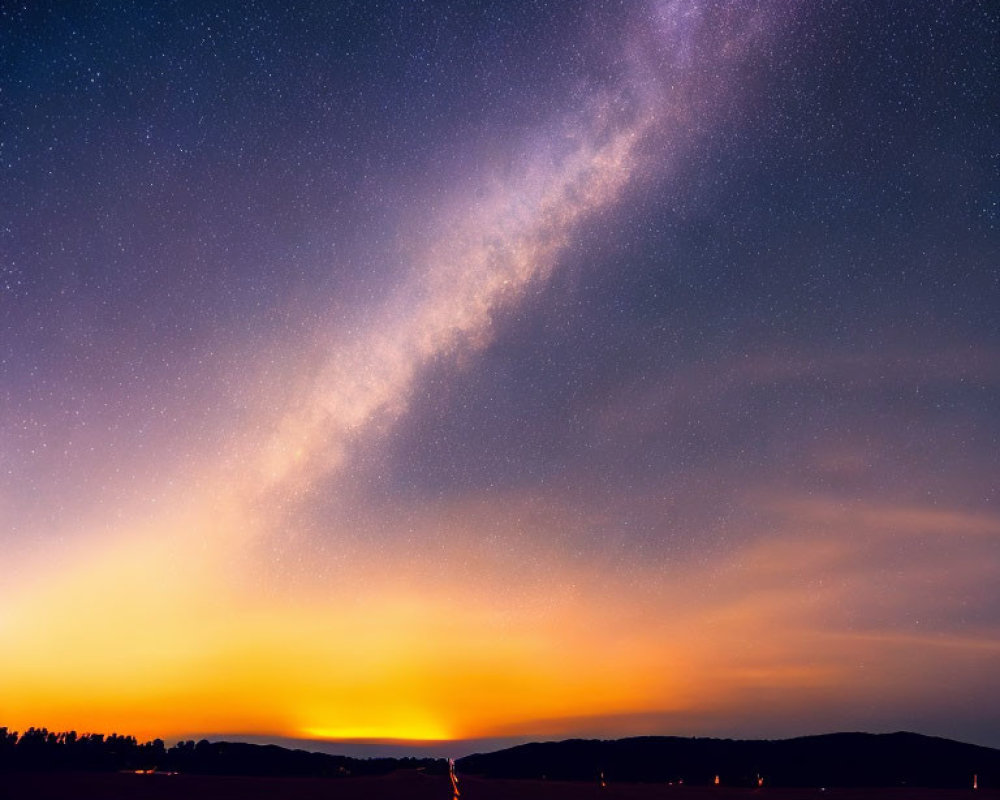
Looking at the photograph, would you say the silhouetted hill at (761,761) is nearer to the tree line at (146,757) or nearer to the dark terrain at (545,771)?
the dark terrain at (545,771)

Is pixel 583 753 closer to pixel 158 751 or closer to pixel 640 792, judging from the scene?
pixel 158 751

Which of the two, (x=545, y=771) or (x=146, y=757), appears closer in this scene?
(x=146, y=757)

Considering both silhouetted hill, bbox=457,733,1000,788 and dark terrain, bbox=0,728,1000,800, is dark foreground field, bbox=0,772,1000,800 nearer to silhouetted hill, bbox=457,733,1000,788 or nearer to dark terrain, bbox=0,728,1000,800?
dark terrain, bbox=0,728,1000,800

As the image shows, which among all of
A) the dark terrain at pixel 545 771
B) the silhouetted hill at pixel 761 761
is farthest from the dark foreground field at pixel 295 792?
the silhouetted hill at pixel 761 761

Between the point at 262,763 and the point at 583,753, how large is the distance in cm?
5946

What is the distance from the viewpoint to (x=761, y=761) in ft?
365

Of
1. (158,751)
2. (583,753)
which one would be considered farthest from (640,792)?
(583,753)

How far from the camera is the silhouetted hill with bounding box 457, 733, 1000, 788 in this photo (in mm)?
92688

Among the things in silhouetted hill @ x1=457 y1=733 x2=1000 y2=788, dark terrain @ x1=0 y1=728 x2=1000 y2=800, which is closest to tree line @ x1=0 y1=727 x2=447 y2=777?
dark terrain @ x1=0 y1=728 x2=1000 y2=800

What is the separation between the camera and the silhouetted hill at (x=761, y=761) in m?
92.7

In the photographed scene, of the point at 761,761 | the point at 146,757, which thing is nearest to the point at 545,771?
the point at 761,761

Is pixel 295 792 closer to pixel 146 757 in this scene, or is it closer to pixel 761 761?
pixel 146 757

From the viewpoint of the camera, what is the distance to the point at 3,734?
85.2m

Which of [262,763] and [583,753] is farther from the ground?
[262,763]
